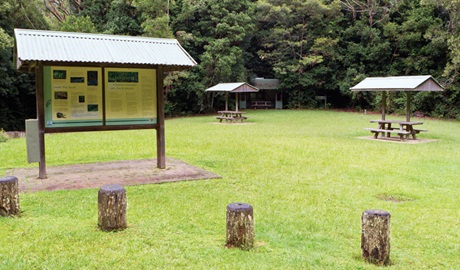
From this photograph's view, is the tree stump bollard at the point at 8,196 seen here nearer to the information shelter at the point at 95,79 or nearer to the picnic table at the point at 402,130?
the information shelter at the point at 95,79

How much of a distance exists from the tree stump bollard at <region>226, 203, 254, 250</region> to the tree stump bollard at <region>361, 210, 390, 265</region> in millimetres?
1158

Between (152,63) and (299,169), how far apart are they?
398 cm

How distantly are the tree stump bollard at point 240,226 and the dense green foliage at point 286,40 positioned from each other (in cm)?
2275

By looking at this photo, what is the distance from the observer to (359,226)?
200 inches

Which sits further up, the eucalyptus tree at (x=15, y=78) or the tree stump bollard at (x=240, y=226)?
the eucalyptus tree at (x=15, y=78)

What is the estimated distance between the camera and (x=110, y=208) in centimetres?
455

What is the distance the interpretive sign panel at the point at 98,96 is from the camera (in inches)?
300

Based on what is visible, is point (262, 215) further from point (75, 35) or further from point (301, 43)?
point (301, 43)

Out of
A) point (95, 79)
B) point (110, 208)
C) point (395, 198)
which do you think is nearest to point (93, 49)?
point (95, 79)

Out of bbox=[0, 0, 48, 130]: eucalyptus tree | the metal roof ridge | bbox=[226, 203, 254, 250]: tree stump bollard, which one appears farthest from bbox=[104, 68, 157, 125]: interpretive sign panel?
bbox=[0, 0, 48, 130]: eucalyptus tree

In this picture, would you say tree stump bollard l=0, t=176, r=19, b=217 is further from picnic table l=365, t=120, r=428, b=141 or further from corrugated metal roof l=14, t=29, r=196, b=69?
picnic table l=365, t=120, r=428, b=141

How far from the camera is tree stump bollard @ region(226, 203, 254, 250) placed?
4.12m

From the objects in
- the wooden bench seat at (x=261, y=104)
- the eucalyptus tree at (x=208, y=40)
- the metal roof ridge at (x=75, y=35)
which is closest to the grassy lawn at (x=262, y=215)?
the metal roof ridge at (x=75, y=35)

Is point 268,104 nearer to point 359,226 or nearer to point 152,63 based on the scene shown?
point 152,63
